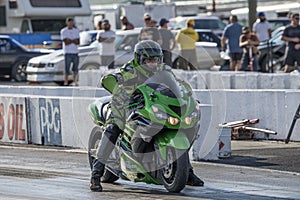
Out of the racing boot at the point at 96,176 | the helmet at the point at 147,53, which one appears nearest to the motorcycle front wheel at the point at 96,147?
the racing boot at the point at 96,176

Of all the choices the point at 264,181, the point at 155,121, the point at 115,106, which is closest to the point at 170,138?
the point at 155,121

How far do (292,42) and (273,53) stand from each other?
6.89m

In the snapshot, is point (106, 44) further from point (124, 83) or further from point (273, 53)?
point (124, 83)

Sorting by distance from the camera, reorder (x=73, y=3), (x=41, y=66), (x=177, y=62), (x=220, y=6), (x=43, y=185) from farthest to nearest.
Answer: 1. (x=220, y=6)
2. (x=73, y=3)
3. (x=41, y=66)
4. (x=177, y=62)
5. (x=43, y=185)

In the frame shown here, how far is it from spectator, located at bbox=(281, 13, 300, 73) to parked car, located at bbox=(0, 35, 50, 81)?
35.9ft

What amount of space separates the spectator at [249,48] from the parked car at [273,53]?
6.03 ft

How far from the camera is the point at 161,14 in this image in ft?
155

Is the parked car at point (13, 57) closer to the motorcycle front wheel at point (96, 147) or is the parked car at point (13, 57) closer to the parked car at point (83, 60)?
the parked car at point (83, 60)

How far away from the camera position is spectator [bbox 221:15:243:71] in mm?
26234

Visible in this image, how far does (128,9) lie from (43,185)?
3460 centimetres

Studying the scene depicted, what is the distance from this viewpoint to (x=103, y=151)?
10.7m

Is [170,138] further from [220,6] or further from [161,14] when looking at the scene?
[220,6]

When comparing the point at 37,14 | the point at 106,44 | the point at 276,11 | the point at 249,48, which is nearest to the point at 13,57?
the point at 37,14

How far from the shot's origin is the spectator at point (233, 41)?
26234 millimetres
